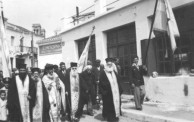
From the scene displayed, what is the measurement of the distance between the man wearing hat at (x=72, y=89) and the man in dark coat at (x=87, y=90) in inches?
5.4

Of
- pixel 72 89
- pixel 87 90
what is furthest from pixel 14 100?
pixel 87 90

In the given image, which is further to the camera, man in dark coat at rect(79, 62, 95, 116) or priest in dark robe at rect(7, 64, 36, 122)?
man in dark coat at rect(79, 62, 95, 116)

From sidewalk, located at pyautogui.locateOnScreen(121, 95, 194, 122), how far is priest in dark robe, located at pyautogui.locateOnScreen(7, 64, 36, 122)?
2.96 m

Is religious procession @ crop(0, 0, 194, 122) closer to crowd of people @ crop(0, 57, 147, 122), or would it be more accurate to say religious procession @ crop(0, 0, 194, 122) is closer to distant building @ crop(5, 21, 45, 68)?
crowd of people @ crop(0, 57, 147, 122)

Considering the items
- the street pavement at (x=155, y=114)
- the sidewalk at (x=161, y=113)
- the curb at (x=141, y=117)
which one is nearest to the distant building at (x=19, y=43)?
the street pavement at (x=155, y=114)

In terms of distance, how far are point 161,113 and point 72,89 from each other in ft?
8.78

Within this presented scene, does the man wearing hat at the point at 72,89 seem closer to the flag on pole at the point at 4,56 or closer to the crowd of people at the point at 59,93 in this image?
the crowd of people at the point at 59,93

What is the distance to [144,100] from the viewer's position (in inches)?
360

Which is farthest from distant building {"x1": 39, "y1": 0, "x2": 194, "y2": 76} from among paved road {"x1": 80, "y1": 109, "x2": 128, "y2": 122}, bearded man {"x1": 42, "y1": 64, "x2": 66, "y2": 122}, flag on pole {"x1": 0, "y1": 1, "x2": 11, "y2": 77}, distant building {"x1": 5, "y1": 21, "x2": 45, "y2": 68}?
distant building {"x1": 5, "y1": 21, "x2": 45, "y2": 68}

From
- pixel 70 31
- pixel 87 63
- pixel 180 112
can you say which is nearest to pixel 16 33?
pixel 70 31

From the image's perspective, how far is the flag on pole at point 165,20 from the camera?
7.93 meters

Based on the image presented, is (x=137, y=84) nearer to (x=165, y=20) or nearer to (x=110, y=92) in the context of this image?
(x=110, y=92)

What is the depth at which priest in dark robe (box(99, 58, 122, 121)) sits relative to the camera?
7395mm

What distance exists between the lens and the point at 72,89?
7.80m
